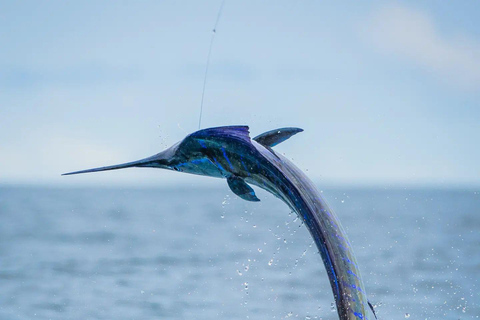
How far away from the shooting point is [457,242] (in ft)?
101

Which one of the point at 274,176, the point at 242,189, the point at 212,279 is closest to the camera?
the point at 274,176

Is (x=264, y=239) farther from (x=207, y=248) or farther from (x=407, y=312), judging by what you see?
(x=407, y=312)

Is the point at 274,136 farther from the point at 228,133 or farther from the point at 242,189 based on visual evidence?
the point at 242,189

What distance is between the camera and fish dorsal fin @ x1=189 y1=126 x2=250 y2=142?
16.5ft

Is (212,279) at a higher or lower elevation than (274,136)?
higher

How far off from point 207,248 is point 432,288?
1149cm

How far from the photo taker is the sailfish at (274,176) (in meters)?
4.72

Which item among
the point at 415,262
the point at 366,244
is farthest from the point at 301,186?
the point at 366,244

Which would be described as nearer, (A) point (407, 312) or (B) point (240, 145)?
(B) point (240, 145)

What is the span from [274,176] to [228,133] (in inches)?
18.7

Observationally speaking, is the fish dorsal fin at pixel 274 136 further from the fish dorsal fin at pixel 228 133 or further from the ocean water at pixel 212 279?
the ocean water at pixel 212 279

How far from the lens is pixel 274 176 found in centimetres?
501

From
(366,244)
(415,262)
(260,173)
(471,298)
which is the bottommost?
(260,173)

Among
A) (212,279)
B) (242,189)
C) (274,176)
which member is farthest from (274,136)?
(212,279)
